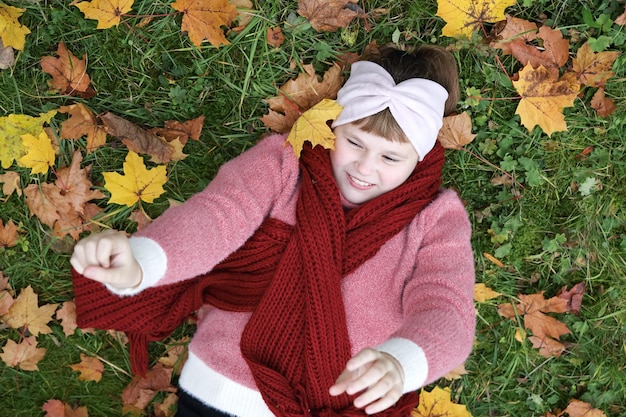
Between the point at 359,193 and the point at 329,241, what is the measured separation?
0.75ft

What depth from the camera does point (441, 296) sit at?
2156 millimetres

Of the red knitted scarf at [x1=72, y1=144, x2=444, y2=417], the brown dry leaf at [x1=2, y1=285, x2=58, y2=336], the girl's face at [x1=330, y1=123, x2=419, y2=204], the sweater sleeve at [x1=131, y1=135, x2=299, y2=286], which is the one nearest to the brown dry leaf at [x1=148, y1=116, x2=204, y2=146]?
the sweater sleeve at [x1=131, y1=135, x2=299, y2=286]

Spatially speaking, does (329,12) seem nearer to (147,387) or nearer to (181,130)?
(181,130)

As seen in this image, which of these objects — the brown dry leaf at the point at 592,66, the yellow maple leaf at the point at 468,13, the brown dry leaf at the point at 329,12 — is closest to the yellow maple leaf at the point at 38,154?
the brown dry leaf at the point at 329,12

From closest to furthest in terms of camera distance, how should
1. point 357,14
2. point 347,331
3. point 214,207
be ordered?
point 214,207
point 347,331
point 357,14

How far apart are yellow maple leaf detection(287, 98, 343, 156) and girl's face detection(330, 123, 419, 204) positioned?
0.04 metres

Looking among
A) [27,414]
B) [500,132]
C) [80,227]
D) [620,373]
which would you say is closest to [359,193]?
[500,132]

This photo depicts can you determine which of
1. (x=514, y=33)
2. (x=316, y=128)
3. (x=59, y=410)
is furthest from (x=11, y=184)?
(x=514, y=33)

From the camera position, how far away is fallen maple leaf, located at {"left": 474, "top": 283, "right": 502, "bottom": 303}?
2.89m

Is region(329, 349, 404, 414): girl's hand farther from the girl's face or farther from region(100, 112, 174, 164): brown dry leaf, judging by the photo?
region(100, 112, 174, 164): brown dry leaf

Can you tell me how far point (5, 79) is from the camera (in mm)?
2771

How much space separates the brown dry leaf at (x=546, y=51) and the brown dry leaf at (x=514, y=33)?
0.01 m

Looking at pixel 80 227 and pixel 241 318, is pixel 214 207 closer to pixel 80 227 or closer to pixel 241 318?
pixel 241 318

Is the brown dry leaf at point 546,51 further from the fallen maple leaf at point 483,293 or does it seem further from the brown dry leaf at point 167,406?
the brown dry leaf at point 167,406
